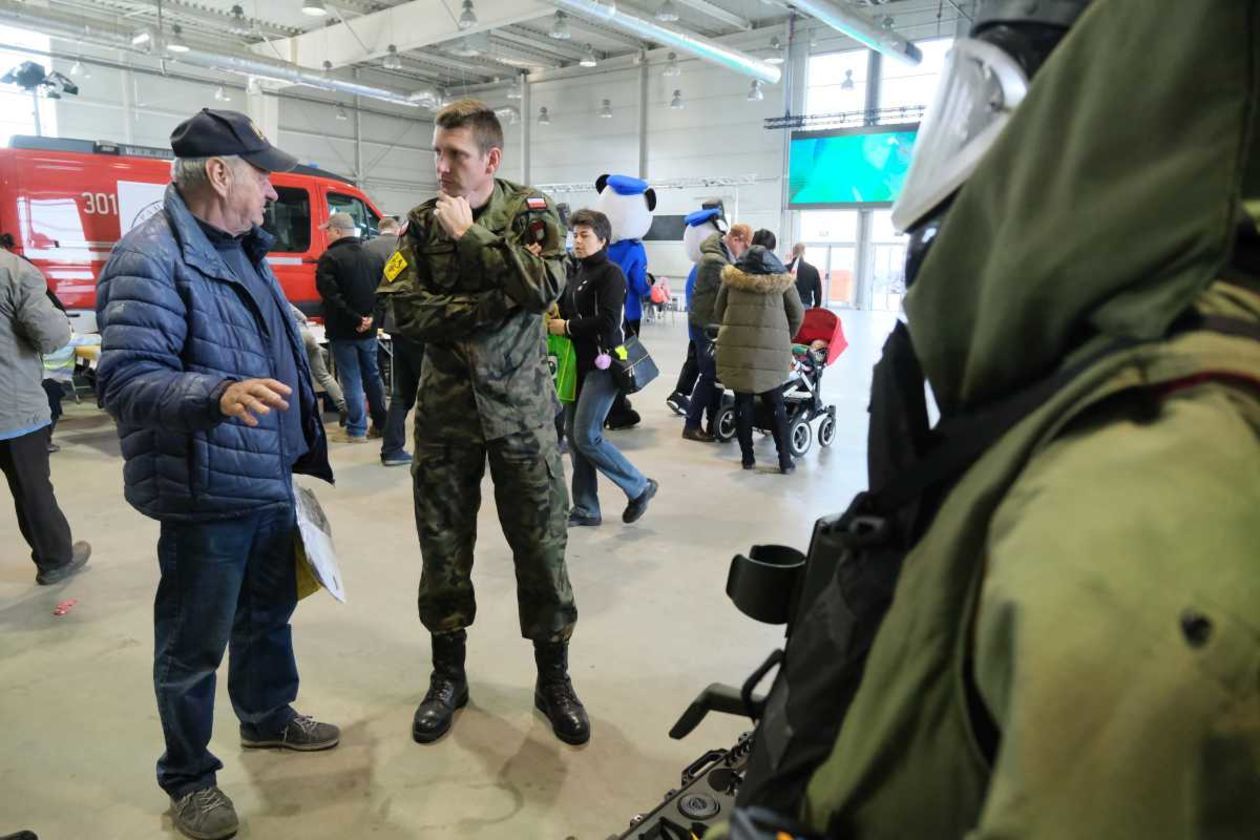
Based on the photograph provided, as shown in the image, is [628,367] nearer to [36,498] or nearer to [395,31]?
[36,498]

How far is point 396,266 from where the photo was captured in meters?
2.34

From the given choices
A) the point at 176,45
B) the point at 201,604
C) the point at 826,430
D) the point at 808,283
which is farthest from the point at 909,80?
the point at 201,604

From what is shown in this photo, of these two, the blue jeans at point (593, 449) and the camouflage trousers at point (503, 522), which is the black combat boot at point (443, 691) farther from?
the blue jeans at point (593, 449)

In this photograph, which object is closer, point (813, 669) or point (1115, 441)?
point (1115, 441)

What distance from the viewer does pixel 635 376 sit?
4043mm

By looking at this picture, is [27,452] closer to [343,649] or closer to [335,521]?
[335,521]

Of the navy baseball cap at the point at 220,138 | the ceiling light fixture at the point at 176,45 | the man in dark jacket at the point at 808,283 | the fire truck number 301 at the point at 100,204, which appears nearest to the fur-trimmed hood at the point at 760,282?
the man in dark jacket at the point at 808,283

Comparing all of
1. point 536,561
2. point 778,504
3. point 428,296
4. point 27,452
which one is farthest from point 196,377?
point 778,504

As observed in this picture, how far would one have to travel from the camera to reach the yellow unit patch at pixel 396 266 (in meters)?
2.33

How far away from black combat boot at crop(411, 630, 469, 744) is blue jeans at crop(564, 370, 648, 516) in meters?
1.67

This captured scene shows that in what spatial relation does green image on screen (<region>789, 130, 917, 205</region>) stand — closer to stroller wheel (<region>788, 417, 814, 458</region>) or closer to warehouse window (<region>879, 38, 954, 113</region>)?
warehouse window (<region>879, 38, 954, 113</region>)

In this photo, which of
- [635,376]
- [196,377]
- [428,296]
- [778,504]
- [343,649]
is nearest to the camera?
[196,377]

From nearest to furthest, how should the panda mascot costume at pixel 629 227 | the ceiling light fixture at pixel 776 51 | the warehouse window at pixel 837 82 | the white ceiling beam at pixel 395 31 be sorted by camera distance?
the panda mascot costume at pixel 629 227
the white ceiling beam at pixel 395 31
the warehouse window at pixel 837 82
the ceiling light fixture at pixel 776 51

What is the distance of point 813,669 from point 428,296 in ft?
5.95
